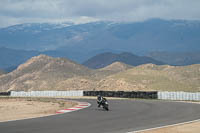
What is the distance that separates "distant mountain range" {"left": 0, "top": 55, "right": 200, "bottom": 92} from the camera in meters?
92.2

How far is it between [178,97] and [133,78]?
188 ft

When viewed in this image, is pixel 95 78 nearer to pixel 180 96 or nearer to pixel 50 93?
pixel 50 93

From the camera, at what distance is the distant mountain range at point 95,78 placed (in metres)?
92.2

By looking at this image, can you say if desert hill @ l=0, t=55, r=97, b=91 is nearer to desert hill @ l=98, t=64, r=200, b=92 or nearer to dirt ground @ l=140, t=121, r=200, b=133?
desert hill @ l=98, t=64, r=200, b=92

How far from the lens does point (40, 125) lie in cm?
1767

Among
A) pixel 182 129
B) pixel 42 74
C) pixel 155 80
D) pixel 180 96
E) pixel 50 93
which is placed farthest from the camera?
pixel 42 74

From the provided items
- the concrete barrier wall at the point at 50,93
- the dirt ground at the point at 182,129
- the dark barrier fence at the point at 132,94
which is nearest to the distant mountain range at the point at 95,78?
the concrete barrier wall at the point at 50,93

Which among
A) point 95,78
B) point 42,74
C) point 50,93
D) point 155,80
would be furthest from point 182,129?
point 42,74

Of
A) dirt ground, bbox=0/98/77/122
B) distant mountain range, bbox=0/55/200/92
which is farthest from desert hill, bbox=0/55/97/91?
dirt ground, bbox=0/98/77/122

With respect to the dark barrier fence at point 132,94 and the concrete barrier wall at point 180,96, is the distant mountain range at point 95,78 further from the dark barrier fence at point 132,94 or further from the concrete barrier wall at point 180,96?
the concrete barrier wall at point 180,96

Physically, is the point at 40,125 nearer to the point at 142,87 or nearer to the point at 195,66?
the point at 142,87

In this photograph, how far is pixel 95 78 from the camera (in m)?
131

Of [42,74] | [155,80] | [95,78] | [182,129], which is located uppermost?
[42,74]

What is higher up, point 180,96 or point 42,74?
point 42,74
